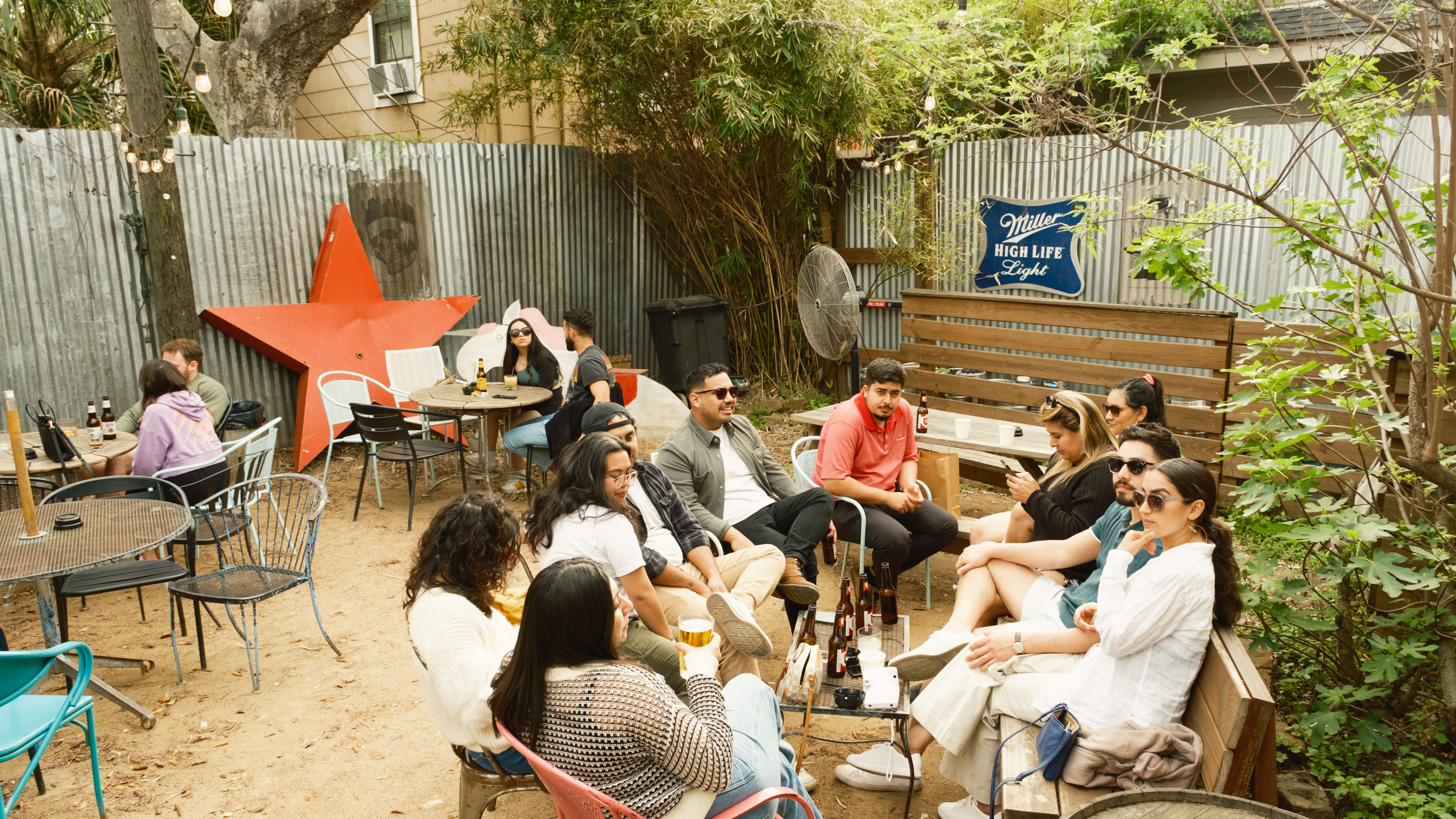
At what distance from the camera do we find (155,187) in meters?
6.80

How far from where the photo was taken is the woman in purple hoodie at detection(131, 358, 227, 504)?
5.08m

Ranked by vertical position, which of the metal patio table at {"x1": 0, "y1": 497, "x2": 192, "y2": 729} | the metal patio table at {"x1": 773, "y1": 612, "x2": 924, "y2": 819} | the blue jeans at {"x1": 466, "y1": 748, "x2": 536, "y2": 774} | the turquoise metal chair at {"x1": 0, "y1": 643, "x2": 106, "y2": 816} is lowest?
the metal patio table at {"x1": 773, "y1": 612, "x2": 924, "y2": 819}

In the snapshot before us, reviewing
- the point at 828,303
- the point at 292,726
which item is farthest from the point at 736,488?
the point at 828,303

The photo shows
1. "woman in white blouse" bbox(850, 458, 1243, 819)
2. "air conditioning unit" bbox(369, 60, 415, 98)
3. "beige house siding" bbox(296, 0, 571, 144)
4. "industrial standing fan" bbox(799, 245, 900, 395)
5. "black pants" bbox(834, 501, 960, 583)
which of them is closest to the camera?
"woman in white blouse" bbox(850, 458, 1243, 819)

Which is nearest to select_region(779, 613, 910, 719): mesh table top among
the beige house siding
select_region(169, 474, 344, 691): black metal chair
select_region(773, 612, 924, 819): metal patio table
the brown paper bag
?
select_region(773, 612, 924, 819): metal patio table

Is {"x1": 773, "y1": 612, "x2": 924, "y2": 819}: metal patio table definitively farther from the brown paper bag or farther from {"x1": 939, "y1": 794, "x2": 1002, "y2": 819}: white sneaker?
the brown paper bag

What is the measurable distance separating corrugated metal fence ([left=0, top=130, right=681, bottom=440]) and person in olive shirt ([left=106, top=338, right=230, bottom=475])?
3.64 ft

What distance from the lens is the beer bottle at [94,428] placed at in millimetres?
5438

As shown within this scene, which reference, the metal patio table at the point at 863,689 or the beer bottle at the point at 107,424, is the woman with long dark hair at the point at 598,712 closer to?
the metal patio table at the point at 863,689

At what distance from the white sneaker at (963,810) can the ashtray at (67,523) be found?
3.67 meters

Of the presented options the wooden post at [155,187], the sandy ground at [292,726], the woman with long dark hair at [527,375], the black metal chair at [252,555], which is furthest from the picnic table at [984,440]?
the wooden post at [155,187]

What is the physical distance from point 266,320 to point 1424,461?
24.7 ft

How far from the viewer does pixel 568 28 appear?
8.48m

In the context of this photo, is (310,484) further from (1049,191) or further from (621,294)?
(1049,191)
